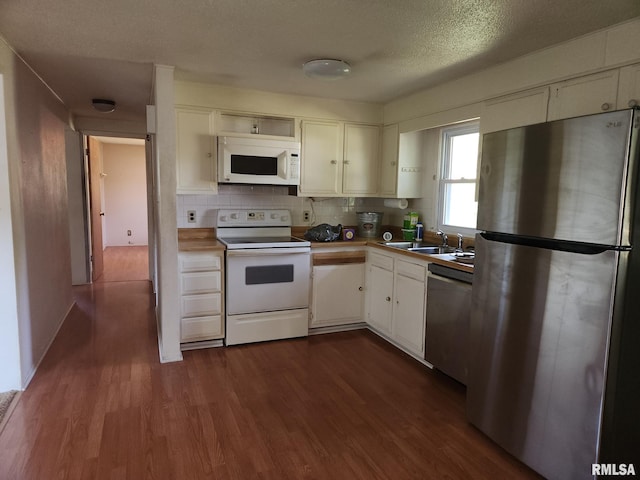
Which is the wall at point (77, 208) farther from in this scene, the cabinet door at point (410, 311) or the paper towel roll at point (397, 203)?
the cabinet door at point (410, 311)

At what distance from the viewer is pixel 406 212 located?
4.11 meters

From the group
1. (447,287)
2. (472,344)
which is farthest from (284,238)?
(472,344)

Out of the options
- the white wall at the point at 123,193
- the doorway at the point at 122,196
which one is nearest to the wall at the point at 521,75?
the doorway at the point at 122,196

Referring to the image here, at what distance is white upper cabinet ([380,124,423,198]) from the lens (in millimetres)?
3777

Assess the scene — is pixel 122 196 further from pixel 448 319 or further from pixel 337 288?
pixel 448 319

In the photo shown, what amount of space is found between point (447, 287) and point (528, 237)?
2.85ft

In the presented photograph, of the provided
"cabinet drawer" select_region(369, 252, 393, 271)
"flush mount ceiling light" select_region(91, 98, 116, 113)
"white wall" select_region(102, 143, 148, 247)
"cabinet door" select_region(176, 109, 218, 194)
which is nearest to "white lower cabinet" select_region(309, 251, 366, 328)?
"cabinet drawer" select_region(369, 252, 393, 271)

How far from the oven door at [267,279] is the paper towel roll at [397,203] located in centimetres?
112

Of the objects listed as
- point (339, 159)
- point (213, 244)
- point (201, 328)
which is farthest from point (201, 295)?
point (339, 159)

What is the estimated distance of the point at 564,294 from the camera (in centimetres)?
171

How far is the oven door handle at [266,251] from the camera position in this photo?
3.22 m

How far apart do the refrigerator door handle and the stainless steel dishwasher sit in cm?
50

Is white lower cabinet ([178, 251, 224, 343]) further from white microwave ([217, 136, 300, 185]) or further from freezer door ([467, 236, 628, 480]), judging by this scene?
freezer door ([467, 236, 628, 480])

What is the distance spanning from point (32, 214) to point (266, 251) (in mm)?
1705
